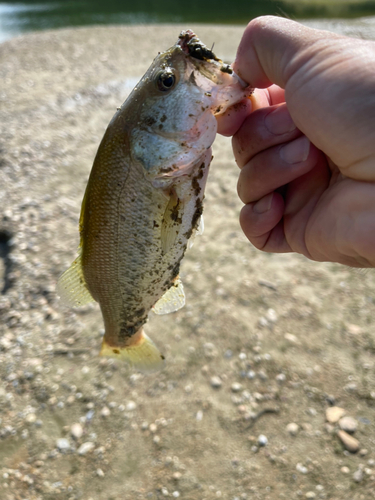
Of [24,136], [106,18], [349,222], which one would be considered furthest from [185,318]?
[106,18]

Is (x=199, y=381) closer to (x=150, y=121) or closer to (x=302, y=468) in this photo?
(x=302, y=468)

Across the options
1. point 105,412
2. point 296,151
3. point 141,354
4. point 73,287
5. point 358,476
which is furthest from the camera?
point 105,412

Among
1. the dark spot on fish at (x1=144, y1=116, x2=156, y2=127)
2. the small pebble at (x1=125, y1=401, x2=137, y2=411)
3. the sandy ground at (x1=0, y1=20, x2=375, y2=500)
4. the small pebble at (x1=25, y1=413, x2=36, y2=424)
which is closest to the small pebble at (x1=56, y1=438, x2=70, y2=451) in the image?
the sandy ground at (x1=0, y1=20, x2=375, y2=500)

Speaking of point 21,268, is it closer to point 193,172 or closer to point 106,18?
point 193,172

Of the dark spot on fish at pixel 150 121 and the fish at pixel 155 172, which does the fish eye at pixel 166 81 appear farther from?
the dark spot on fish at pixel 150 121

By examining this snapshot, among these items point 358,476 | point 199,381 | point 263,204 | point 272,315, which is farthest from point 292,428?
point 263,204

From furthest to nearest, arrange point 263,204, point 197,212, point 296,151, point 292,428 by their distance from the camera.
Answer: point 292,428
point 263,204
point 296,151
point 197,212
